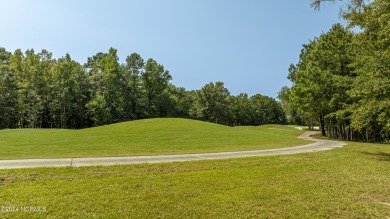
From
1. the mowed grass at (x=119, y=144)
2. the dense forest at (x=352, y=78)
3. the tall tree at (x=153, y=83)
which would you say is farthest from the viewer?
the tall tree at (x=153, y=83)

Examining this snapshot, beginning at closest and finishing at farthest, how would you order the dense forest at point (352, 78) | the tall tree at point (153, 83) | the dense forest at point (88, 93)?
the dense forest at point (352, 78) → the dense forest at point (88, 93) → the tall tree at point (153, 83)

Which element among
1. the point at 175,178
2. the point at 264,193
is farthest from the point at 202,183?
the point at 264,193

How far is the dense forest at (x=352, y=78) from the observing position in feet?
40.4

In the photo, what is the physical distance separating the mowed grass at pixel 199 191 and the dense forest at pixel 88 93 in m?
42.2

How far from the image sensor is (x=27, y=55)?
156 ft

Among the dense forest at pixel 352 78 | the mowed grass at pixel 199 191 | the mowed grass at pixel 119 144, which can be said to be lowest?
the mowed grass at pixel 199 191

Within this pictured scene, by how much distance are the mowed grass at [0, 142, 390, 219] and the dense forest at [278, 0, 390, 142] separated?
17.9ft

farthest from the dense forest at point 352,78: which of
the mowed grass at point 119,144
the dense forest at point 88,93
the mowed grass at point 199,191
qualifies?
the dense forest at point 88,93

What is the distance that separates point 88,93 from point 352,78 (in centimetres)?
5139

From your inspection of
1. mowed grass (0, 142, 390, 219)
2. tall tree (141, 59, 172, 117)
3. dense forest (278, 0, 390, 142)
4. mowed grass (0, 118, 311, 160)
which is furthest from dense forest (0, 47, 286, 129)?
mowed grass (0, 142, 390, 219)

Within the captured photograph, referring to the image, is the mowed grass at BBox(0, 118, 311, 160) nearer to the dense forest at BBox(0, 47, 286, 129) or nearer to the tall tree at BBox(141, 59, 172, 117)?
the dense forest at BBox(0, 47, 286, 129)

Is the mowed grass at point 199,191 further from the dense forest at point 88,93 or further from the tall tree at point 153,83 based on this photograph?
the tall tree at point 153,83

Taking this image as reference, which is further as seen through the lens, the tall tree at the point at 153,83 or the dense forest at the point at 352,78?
the tall tree at the point at 153,83

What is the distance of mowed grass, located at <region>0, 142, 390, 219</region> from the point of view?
5031mm
